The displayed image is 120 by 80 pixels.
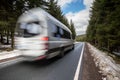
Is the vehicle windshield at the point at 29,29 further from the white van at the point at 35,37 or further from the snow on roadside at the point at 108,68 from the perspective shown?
the snow on roadside at the point at 108,68

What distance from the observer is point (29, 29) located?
9.02m

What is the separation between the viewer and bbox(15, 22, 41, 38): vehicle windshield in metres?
8.82

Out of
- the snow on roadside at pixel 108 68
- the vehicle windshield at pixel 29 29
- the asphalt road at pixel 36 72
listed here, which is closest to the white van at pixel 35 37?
the vehicle windshield at pixel 29 29

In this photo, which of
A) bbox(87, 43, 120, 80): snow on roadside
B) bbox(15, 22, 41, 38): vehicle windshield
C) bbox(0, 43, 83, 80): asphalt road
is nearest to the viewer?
bbox(0, 43, 83, 80): asphalt road

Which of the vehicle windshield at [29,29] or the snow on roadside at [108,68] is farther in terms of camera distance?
the vehicle windshield at [29,29]

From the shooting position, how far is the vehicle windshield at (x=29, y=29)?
8.82 m

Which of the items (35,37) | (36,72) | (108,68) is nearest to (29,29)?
(35,37)

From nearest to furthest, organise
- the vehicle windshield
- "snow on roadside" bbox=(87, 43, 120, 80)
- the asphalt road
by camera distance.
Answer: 1. the asphalt road
2. "snow on roadside" bbox=(87, 43, 120, 80)
3. the vehicle windshield

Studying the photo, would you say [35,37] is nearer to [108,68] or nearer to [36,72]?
[36,72]

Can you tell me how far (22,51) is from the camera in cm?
900

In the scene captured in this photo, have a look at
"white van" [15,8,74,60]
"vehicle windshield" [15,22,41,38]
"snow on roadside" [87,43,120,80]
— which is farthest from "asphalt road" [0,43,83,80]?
"vehicle windshield" [15,22,41,38]

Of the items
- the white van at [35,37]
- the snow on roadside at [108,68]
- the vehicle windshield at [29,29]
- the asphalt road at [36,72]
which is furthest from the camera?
the vehicle windshield at [29,29]

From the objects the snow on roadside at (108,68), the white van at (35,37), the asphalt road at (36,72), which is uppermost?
the white van at (35,37)

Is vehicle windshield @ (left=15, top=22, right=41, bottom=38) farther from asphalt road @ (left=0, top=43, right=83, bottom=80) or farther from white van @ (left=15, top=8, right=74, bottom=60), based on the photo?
asphalt road @ (left=0, top=43, right=83, bottom=80)
